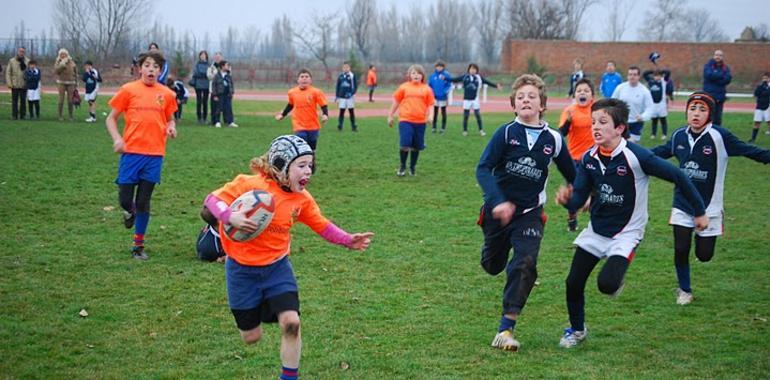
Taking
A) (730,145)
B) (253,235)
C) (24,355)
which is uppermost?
(730,145)

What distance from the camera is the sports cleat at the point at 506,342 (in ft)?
21.7

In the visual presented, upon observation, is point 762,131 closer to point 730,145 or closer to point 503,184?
point 730,145

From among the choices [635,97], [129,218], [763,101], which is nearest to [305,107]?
[635,97]

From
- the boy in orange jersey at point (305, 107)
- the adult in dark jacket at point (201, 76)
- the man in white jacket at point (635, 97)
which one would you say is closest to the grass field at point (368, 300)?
the boy in orange jersey at point (305, 107)

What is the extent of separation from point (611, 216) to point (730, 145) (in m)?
2.03

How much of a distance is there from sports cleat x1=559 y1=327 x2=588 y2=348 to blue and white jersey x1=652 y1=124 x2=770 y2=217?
6.66ft

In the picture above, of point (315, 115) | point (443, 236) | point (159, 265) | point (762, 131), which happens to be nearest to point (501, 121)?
point (762, 131)

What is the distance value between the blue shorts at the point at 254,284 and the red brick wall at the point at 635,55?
66.0 metres

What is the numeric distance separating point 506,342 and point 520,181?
135 centimetres

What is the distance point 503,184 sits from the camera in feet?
23.2

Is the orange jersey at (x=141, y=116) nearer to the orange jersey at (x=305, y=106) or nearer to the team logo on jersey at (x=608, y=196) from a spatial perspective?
the team logo on jersey at (x=608, y=196)

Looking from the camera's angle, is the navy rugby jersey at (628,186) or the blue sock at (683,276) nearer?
the navy rugby jersey at (628,186)

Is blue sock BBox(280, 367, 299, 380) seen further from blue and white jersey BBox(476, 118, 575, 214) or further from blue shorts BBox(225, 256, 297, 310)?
blue and white jersey BBox(476, 118, 575, 214)

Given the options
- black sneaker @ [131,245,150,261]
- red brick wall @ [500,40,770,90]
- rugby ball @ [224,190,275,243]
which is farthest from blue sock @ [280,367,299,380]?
red brick wall @ [500,40,770,90]
